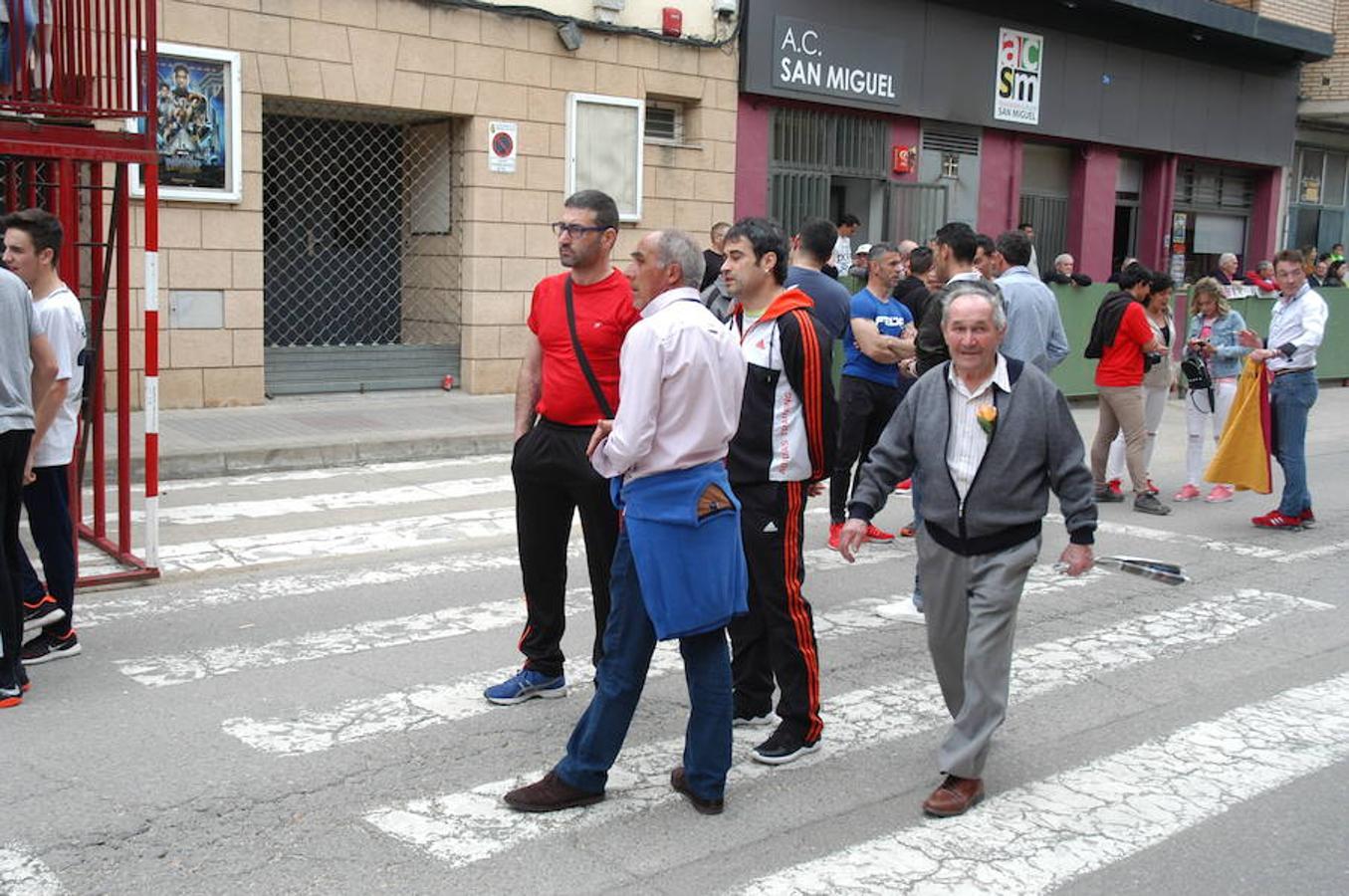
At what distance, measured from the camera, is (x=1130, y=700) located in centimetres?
582

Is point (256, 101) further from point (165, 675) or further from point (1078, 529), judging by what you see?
point (1078, 529)

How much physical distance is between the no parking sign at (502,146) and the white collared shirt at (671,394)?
418 inches

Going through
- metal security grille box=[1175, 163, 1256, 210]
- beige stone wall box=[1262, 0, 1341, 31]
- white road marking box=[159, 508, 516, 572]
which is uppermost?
beige stone wall box=[1262, 0, 1341, 31]

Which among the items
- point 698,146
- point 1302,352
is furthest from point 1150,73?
point 1302,352

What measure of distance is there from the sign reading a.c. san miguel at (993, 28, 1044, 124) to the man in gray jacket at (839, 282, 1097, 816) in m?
16.7

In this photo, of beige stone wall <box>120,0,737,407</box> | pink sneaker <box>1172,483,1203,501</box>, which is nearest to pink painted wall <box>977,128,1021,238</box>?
beige stone wall <box>120,0,737,407</box>

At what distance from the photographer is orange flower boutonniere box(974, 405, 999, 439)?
15.1 feet

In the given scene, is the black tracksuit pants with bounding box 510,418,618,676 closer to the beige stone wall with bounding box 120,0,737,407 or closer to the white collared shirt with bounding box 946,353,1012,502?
the white collared shirt with bounding box 946,353,1012,502

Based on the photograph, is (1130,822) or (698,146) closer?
(1130,822)

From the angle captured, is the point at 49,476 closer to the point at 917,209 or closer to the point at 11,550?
the point at 11,550

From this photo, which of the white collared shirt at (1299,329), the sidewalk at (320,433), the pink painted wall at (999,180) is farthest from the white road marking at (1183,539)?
the pink painted wall at (999,180)

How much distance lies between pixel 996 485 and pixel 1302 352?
6.09 meters

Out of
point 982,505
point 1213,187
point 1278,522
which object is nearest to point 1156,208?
point 1213,187

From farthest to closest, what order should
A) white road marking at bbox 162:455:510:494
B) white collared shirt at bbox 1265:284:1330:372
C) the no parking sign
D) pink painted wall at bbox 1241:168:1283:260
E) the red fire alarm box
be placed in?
pink painted wall at bbox 1241:168:1283:260, the red fire alarm box, the no parking sign, white road marking at bbox 162:455:510:494, white collared shirt at bbox 1265:284:1330:372
